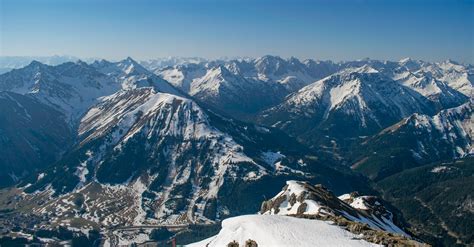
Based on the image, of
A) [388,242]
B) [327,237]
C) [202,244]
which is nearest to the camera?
[388,242]

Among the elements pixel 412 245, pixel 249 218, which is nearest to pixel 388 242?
pixel 412 245

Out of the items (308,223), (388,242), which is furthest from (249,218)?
(388,242)

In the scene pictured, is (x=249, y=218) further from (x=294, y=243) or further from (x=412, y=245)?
(x=412, y=245)

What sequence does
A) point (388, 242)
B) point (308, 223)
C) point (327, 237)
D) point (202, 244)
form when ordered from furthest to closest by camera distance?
point (202, 244) → point (308, 223) → point (327, 237) → point (388, 242)

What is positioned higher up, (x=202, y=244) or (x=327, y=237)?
(x=327, y=237)

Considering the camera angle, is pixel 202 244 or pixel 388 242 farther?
pixel 202 244

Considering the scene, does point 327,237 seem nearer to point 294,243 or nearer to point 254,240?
point 294,243
